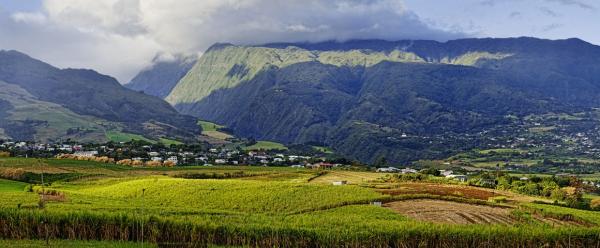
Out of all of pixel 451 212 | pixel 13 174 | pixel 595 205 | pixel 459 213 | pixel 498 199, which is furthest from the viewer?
pixel 13 174

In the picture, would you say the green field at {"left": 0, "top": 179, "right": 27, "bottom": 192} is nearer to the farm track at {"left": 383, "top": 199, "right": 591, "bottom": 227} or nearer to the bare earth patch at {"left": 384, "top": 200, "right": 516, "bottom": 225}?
the farm track at {"left": 383, "top": 199, "right": 591, "bottom": 227}

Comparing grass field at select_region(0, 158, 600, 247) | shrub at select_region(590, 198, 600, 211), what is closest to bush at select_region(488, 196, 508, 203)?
grass field at select_region(0, 158, 600, 247)

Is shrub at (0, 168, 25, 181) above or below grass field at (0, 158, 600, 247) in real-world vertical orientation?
below

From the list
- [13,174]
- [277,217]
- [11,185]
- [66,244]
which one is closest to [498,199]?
[277,217]

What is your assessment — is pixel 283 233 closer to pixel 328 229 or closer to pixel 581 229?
pixel 328 229

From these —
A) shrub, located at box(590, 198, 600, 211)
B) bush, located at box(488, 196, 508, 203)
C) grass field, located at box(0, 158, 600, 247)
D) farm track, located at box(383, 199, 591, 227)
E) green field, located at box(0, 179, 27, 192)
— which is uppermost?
grass field, located at box(0, 158, 600, 247)

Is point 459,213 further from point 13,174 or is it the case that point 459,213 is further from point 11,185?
point 13,174
